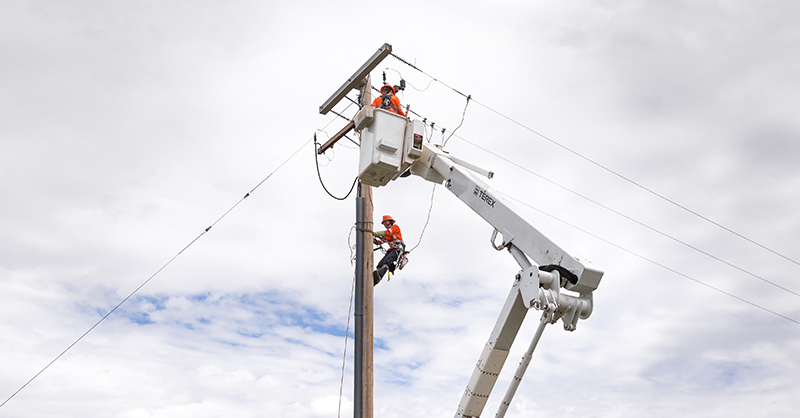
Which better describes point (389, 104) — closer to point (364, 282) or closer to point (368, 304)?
point (364, 282)

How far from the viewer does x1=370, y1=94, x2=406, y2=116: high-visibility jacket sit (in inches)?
314

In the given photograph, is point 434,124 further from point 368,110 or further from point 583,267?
point 583,267

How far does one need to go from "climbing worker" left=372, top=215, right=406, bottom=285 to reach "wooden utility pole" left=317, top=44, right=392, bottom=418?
0.18 m

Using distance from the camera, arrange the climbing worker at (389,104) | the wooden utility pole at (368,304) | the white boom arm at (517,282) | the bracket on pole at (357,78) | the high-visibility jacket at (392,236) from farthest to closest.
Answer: the high-visibility jacket at (392,236) < the bracket on pole at (357,78) < the wooden utility pole at (368,304) < the climbing worker at (389,104) < the white boom arm at (517,282)

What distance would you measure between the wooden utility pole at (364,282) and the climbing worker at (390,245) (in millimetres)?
180

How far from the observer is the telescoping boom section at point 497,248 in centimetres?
543

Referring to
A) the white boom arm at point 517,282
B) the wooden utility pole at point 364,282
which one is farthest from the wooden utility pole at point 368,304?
the white boom arm at point 517,282

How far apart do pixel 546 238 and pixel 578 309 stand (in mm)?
769

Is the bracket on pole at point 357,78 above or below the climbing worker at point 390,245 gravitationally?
above

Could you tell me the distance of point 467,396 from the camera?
20.8 feet

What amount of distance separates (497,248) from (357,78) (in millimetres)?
4754

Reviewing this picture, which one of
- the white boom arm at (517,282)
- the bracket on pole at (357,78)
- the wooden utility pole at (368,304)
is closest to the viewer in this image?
the white boom arm at (517,282)

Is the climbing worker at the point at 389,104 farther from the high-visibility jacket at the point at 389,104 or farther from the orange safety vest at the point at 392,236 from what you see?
the orange safety vest at the point at 392,236

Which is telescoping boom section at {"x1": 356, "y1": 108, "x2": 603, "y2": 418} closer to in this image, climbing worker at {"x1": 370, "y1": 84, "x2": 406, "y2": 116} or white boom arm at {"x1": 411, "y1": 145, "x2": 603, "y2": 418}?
white boom arm at {"x1": 411, "y1": 145, "x2": 603, "y2": 418}
